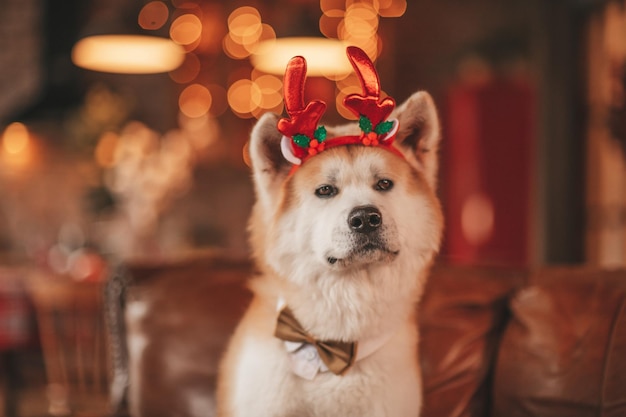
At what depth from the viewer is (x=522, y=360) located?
195 cm

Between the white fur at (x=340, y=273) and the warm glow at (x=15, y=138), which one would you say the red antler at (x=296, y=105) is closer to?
the white fur at (x=340, y=273)

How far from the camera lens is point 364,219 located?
139cm

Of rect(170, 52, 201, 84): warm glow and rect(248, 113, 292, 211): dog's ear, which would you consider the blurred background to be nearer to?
rect(170, 52, 201, 84): warm glow

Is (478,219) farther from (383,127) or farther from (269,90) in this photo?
(383,127)

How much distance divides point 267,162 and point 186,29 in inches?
206

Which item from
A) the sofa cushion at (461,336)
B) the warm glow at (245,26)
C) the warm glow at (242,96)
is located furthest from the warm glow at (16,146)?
the sofa cushion at (461,336)

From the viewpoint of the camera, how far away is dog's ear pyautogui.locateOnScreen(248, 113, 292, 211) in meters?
1.53

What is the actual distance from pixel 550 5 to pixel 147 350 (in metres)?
3.28

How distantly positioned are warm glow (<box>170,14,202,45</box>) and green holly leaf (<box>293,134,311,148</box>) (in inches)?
206

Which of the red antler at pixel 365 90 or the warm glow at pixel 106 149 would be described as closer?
the red antler at pixel 365 90

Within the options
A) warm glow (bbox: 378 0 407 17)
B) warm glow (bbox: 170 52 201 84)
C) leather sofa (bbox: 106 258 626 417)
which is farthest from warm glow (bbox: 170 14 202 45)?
leather sofa (bbox: 106 258 626 417)

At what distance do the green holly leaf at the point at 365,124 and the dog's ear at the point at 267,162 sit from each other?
7.1 inches

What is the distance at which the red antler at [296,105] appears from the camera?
143 centimetres

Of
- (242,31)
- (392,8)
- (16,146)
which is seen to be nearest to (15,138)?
(16,146)
